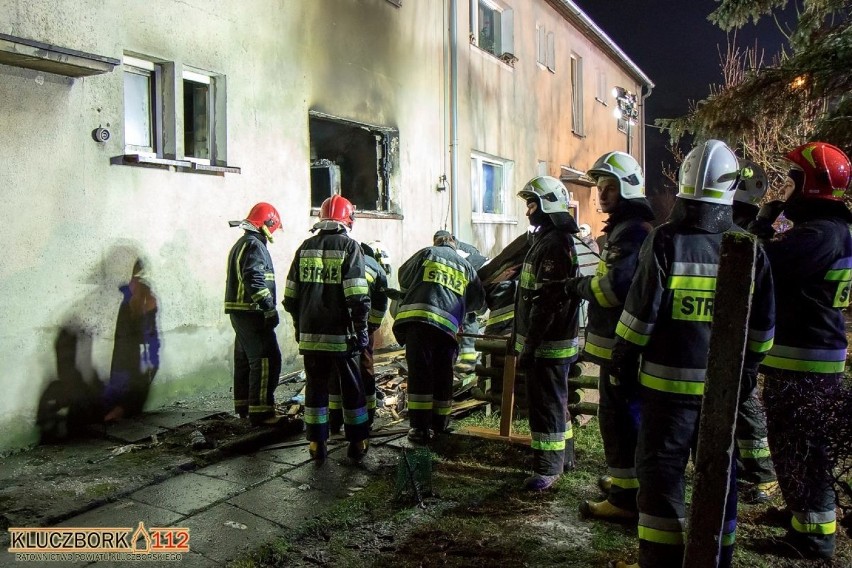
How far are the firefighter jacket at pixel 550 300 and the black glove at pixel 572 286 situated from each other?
0.33ft

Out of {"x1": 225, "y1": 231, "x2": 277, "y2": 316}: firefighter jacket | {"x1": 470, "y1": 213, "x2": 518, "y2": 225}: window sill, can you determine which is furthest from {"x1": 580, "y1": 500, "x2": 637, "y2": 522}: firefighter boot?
{"x1": 470, "y1": 213, "x2": 518, "y2": 225}: window sill

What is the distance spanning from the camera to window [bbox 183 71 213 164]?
6.90 meters

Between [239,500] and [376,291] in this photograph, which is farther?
[376,291]

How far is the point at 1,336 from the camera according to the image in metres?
5.02

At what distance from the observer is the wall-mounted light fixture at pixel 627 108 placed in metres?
21.4

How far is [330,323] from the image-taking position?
5.05 m

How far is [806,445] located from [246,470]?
12.5 feet

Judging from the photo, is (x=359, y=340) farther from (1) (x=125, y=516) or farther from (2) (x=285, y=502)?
(1) (x=125, y=516)

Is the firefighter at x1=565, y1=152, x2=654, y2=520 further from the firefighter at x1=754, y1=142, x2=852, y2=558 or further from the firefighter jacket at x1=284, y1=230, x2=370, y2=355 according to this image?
the firefighter jacket at x1=284, y1=230, x2=370, y2=355

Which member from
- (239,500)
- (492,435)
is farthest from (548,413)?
(239,500)

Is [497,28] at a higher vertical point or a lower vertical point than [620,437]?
higher

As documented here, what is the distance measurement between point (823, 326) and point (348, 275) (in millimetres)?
3213

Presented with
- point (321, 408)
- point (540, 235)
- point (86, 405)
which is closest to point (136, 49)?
point (86, 405)

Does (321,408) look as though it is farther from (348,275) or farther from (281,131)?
(281,131)
